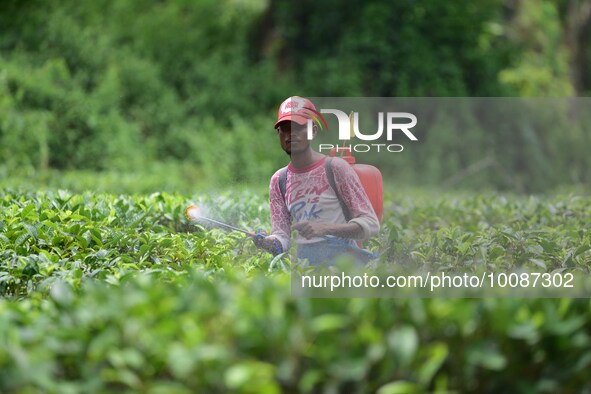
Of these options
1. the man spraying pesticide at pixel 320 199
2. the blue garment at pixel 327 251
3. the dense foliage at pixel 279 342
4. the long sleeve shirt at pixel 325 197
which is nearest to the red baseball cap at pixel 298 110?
the man spraying pesticide at pixel 320 199

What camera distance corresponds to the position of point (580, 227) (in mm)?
5793

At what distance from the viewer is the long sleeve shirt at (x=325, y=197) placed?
4.17 m

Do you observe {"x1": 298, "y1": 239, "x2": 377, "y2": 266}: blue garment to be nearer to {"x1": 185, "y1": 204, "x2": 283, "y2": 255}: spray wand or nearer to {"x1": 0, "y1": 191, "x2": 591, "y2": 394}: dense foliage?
{"x1": 185, "y1": 204, "x2": 283, "y2": 255}: spray wand

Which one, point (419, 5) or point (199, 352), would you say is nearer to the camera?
point (199, 352)

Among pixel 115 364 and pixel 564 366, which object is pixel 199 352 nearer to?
pixel 115 364

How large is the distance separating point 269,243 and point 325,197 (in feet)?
1.28

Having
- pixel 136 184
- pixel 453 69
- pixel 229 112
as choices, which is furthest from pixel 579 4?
pixel 136 184

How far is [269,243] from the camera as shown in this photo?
14.3 feet

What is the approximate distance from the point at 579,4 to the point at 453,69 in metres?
7.42

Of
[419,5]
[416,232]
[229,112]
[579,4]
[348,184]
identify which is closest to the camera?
[348,184]

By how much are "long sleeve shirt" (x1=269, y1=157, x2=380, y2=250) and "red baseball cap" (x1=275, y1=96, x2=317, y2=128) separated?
22 cm

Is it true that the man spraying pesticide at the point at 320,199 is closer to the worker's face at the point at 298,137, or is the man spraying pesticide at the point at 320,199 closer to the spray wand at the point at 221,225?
the worker's face at the point at 298,137

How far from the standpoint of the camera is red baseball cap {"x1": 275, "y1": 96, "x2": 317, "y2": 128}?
13.7 feet

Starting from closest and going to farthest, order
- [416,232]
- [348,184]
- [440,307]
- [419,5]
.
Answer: [440,307] → [348,184] → [416,232] → [419,5]
